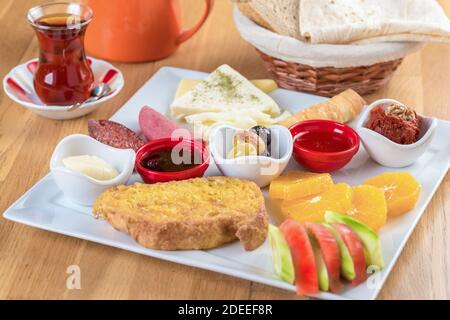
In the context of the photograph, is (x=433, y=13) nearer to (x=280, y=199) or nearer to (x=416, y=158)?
(x=416, y=158)

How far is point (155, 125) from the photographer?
108 inches

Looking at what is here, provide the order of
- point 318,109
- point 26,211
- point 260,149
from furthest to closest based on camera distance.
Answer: point 318,109 < point 260,149 < point 26,211

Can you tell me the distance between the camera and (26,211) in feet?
7.59

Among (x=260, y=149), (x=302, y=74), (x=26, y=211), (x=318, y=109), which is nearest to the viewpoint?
(x=26, y=211)

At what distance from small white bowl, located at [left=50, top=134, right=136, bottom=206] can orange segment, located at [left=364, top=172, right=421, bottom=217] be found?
30.4 inches

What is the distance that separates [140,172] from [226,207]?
0.36 metres

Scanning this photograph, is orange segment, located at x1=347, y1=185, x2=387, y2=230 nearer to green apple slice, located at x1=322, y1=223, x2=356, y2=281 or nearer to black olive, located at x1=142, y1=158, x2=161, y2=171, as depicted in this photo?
green apple slice, located at x1=322, y1=223, x2=356, y2=281

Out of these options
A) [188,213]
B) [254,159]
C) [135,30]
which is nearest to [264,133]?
[254,159]

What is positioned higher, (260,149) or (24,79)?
(260,149)

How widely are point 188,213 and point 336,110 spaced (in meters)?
0.89

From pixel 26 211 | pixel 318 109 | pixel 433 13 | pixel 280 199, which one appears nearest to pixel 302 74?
pixel 318 109

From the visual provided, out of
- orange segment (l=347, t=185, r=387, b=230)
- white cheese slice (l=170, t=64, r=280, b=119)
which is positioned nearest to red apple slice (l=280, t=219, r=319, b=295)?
orange segment (l=347, t=185, r=387, b=230)

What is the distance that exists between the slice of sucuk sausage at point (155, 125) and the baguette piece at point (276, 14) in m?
0.56

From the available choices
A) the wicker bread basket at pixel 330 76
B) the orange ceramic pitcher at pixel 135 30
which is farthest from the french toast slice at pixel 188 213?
the orange ceramic pitcher at pixel 135 30
